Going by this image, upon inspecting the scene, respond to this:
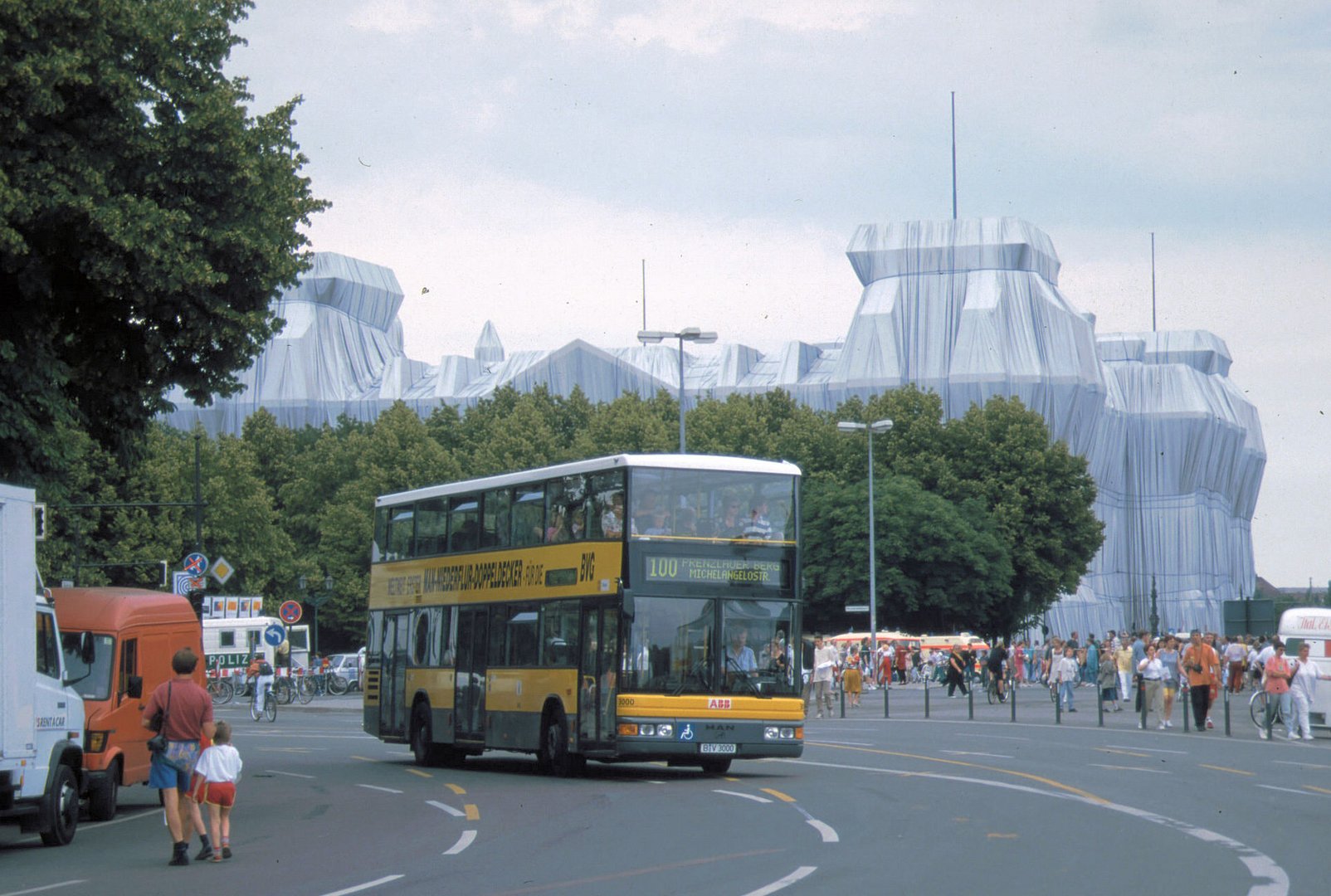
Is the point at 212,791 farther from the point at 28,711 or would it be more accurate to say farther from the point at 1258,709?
the point at 1258,709

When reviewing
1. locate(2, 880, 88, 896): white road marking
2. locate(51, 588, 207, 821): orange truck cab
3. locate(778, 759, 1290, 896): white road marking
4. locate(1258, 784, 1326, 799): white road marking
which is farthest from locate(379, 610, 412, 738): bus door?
locate(2, 880, 88, 896): white road marking

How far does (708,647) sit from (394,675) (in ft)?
25.1

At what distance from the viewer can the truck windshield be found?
21.8m

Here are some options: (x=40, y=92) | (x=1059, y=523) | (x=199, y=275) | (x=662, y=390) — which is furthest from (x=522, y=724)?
(x=662, y=390)

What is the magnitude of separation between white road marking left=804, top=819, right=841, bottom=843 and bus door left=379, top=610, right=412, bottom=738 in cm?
1294

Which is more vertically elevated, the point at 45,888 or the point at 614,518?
the point at 614,518

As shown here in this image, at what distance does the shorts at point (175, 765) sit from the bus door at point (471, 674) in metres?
11.0

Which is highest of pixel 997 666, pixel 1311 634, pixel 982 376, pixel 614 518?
pixel 982 376

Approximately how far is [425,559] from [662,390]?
6888 cm

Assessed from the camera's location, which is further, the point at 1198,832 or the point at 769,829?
the point at 769,829

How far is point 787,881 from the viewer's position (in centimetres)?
1297

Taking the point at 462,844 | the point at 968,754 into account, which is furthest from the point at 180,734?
the point at 968,754

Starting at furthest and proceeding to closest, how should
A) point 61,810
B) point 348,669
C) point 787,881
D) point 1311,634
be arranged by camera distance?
point 348,669, point 1311,634, point 61,810, point 787,881

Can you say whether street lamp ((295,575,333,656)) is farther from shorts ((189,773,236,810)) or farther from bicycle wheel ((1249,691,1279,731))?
shorts ((189,773,236,810))
